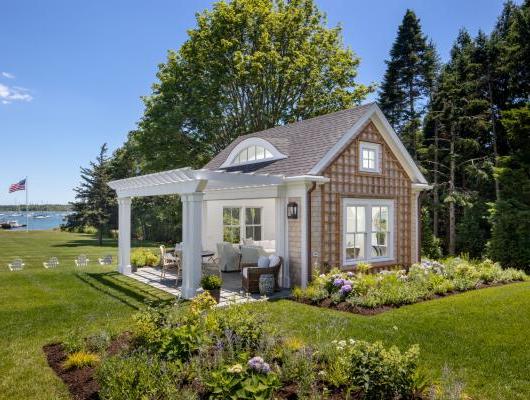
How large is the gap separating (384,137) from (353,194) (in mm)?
2286

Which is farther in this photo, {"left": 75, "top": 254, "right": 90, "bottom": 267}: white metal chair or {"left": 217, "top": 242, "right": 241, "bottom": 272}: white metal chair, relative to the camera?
{"left": 75, "top": 254, "right": 90, "bottom": 267}: white metal chair

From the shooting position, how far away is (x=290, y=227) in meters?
10.8

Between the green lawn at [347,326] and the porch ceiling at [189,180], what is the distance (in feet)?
9.03

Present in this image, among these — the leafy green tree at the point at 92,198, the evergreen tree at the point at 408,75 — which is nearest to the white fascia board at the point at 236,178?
the evergreen tree at the point at 408,75

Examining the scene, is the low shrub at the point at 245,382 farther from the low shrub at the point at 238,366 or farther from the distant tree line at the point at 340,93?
the distant tree line at the point at 340,93

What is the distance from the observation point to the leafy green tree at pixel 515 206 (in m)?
16.1

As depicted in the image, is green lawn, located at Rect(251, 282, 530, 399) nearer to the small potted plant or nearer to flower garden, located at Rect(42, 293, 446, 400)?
flower garden, located at Rect(42, 293, 446, 400)

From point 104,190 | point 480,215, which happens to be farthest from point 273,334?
point 104,190

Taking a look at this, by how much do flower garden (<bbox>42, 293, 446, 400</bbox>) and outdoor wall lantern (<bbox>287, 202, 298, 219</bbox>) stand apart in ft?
16.3

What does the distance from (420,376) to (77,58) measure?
14.4m

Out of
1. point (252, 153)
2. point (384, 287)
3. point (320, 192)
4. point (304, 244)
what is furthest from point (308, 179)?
point (252, 153)

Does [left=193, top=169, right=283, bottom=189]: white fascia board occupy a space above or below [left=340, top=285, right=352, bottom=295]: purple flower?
above

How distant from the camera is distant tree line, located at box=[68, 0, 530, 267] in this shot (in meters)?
21.7

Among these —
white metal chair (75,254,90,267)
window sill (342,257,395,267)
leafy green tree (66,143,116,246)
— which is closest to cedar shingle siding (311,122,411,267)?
window sill (342,257,395,267)
